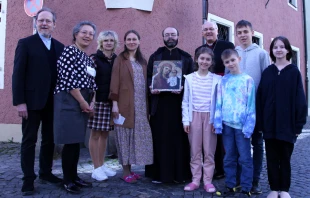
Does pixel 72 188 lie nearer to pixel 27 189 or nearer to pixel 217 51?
pixel 27 189

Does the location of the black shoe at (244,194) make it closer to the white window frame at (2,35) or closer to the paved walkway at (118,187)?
the paved walkway at (118,187)

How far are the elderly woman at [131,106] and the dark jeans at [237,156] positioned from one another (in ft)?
3.26

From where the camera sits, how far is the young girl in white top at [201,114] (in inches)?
147

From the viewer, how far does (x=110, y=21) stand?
6176mm

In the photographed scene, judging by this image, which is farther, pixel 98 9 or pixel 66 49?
pixel 98 9

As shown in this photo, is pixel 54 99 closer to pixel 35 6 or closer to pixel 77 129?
pixel 77 129

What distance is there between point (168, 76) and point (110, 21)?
9.34 ft

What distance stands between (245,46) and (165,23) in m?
3.09

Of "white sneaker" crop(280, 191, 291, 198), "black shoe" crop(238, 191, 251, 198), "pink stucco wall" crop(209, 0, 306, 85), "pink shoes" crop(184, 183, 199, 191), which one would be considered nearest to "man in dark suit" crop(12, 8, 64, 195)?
"pink shoes" crop(184, 183, 199, 191)

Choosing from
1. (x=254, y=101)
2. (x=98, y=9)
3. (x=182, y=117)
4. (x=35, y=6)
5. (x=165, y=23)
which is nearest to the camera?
(x=254, y=101)

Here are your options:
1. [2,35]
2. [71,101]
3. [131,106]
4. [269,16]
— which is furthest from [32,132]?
[269,16]

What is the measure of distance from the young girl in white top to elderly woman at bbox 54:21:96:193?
3.92 feet

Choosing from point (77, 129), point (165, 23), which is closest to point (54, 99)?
point (77, 129)

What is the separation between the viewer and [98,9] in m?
6.25
